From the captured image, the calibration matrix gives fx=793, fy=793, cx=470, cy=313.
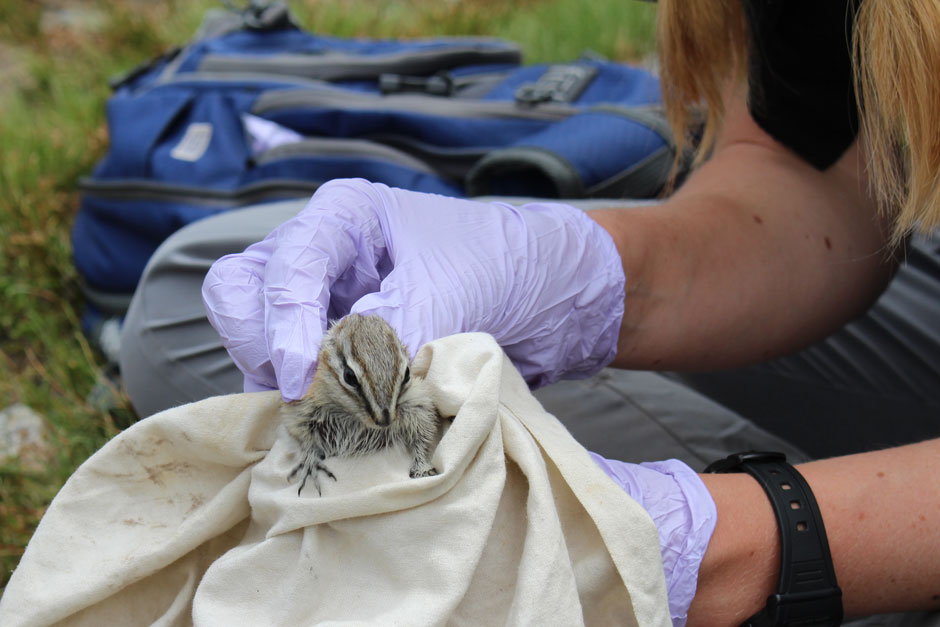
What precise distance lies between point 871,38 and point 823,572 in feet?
3.95

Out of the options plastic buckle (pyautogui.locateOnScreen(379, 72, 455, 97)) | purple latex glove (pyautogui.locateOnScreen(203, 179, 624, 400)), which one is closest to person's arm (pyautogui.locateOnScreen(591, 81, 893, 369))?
purple latex glove (pyautogui.locateOnScreen(203, 179, 624, 400))

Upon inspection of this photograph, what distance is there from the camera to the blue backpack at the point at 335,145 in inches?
126

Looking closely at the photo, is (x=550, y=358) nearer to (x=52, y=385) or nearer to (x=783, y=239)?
(x=783, y=239)

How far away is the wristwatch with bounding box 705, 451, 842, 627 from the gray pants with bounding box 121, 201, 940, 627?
658mm

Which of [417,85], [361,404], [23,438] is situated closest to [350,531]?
[361,404]

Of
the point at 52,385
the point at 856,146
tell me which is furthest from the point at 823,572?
the point at 52,385

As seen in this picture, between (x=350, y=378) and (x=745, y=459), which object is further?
(x=745, y=459)

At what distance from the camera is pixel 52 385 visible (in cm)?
331

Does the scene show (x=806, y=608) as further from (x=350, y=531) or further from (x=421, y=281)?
(x=421, y=281)

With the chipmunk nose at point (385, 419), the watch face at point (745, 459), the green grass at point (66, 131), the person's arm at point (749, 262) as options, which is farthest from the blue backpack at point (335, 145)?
the chipmunk nose at point (385, 419)

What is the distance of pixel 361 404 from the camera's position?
1591 mm

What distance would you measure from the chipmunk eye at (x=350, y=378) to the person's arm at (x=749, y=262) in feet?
3.15

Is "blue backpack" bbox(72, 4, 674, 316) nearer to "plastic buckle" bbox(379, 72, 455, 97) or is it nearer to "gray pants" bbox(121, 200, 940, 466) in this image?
"plastic buckle" bbox(379, 72, 455, 97)

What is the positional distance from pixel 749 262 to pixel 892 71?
28.8 inches
